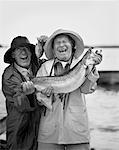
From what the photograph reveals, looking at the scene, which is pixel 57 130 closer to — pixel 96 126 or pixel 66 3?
pixel 96 126

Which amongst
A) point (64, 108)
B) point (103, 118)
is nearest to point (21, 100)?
point (64, 108)

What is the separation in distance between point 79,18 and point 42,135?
0.62m

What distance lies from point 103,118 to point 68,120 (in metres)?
0.27

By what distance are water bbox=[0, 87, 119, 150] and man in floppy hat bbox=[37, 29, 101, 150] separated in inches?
5.9

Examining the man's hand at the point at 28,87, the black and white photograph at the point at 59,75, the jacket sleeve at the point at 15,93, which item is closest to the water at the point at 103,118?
the black and white photograph at the point at 59,75

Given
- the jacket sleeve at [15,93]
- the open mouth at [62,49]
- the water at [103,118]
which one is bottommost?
the water at [103,118]

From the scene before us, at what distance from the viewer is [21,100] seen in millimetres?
1308

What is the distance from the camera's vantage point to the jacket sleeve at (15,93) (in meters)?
1.31

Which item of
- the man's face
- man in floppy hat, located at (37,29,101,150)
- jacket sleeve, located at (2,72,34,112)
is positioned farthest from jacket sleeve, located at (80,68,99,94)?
jacket sleeve, located at (2,72,34,112)

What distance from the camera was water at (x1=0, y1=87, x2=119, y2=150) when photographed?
4.86 feet

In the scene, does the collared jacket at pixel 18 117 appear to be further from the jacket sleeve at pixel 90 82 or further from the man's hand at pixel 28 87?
the jacket sleeve at pixel 90 82

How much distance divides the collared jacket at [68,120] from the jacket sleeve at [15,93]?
0.34 ft

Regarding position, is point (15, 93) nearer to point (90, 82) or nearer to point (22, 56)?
point (22, 56)

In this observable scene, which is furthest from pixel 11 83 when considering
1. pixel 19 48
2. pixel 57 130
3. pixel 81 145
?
pixel 81 145
